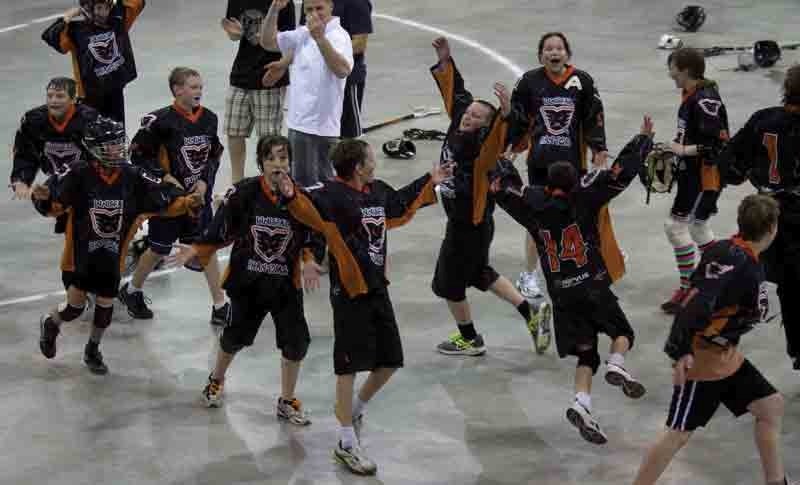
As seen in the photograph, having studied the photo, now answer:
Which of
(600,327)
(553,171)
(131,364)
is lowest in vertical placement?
(131,364)

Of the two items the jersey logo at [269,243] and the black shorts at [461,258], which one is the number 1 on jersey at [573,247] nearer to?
the black shorts at [461,258]

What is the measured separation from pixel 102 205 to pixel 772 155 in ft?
14.9

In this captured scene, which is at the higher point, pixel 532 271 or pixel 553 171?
pixel 553 171

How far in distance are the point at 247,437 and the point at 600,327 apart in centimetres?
235

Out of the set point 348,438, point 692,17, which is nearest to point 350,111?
point 348,438

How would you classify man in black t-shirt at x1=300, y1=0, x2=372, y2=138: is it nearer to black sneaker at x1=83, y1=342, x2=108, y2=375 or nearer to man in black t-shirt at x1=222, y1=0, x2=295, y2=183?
man in black t-shirt at x1=222, y1=0, x2=295, y2=183

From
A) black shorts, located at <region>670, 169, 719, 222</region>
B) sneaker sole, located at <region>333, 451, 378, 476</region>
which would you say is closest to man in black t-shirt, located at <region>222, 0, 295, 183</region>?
black shorts, located at <region>670, 169, 719, 222</region>

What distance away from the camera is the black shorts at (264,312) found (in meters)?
8.82

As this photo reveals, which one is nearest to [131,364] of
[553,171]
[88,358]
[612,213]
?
[88,358]

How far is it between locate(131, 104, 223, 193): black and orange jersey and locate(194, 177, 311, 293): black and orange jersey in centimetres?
168

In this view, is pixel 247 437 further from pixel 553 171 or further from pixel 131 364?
pixel 553 171

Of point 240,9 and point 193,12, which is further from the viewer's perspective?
point 193,12

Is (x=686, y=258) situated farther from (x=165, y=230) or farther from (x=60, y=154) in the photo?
(x=60, y=154)

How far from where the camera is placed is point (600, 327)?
860 centimetres
